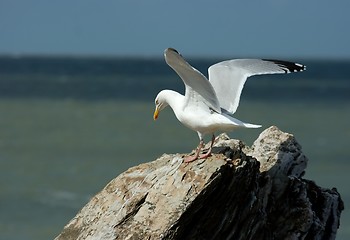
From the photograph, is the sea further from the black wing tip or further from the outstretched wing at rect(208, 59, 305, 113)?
the outstretched wing at rect(208, 59, 305, 113)

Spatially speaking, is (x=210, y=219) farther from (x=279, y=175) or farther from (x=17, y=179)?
(x=17, y=179)

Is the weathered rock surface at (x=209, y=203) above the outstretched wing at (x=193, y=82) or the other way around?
the other way around

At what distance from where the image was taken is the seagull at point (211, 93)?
9938mm

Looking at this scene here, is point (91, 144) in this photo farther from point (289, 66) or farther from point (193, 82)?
point (193, 82)

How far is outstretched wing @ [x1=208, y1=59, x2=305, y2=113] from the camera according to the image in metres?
11.0

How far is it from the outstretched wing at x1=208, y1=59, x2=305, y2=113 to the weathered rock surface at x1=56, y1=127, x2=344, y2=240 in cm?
78

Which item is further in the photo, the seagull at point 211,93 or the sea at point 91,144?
the sea at point 91,144

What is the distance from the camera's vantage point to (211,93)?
33.7ft

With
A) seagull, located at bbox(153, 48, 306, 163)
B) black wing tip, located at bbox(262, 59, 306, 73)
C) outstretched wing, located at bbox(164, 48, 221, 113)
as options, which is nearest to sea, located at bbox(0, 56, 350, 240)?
black wing tip, located at bbox(262, 59, 306, 73)

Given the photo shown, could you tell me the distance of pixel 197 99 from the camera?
10422mm

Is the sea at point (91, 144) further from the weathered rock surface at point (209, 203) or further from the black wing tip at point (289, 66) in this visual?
the weathered rock surface at point (209, 203)

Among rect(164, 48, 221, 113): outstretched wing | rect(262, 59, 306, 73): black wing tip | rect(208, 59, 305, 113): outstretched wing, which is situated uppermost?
rect(262, 59, 306, 73): black wing tip

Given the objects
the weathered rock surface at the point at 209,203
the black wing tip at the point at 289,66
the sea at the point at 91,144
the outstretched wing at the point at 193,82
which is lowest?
the weathered rock surface at the point at 209,203

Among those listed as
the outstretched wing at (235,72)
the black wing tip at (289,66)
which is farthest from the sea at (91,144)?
the outstretched wing at (235,72)
